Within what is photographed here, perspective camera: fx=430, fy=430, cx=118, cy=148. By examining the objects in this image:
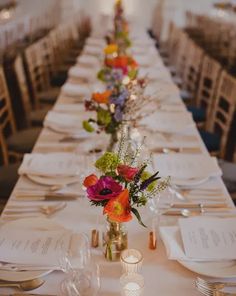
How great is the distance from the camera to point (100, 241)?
→ 1.35 metres

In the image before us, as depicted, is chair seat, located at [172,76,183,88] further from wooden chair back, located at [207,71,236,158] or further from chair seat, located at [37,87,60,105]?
wooden chair back, located at [207,71,236,158]

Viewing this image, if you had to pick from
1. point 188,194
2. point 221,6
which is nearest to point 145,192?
point 188,194

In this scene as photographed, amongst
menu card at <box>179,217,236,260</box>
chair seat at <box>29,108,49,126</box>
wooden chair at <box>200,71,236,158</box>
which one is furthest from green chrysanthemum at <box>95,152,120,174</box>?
chair seat at <box>29,108,49,126</box>

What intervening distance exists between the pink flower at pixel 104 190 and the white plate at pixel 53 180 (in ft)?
1.98

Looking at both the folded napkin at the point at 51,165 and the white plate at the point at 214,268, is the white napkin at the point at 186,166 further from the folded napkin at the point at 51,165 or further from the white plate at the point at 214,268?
the white plate at the point at 214,268

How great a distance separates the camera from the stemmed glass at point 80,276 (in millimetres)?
1108

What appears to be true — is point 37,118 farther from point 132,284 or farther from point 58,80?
point 132,284

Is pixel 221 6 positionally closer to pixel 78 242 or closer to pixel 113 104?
pixel 113 104

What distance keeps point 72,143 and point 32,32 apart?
6252 mm

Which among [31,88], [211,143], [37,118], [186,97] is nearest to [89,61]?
[31,88]

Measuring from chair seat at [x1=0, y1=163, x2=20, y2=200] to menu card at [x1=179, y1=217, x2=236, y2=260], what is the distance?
1159 mm

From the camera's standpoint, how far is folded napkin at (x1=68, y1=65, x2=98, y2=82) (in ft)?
11.9

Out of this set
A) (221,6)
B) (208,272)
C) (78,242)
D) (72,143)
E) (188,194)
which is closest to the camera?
(208,272)

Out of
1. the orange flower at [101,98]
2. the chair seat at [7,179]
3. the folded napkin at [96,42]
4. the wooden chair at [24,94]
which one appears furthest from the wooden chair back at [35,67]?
the orange flower at [101,98]
